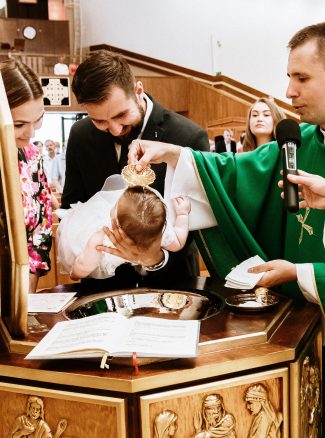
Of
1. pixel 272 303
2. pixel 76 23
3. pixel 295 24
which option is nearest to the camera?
pixel 272 303

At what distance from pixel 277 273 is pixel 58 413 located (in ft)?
2.55

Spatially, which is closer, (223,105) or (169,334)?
(169,334)

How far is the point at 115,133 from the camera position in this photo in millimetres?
2182

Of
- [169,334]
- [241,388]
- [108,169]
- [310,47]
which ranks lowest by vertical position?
[241,388]

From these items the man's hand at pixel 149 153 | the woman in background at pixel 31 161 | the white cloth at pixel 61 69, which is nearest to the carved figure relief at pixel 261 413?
the man's hand at pixel 149 153

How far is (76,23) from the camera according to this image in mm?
13625

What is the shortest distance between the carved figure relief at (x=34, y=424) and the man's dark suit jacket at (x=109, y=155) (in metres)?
1.02

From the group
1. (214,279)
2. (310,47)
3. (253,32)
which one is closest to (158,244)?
(214,279)

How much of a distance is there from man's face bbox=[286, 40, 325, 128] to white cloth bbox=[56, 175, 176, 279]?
615mm

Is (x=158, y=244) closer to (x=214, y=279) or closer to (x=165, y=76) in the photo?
(x=214, y=279)

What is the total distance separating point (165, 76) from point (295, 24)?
114 inches

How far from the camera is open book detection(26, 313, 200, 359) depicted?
1258mm

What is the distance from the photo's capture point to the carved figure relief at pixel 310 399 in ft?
4.77

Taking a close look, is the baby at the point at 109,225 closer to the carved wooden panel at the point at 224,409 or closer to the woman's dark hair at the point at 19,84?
the woman's dark hair at the point at 19,84
